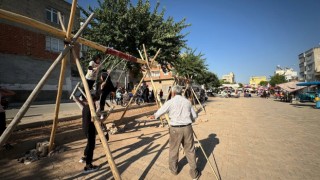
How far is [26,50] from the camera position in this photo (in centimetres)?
2084

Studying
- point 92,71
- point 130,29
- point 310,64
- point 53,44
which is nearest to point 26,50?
point 53,44

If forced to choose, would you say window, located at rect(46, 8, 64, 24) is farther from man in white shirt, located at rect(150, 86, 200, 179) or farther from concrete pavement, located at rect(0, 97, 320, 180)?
man in white shirt, located at rect(150, 86, 200, 179)

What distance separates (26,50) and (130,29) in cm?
1300

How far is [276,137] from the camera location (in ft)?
26.2

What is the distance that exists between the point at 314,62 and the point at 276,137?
66780 millimetres

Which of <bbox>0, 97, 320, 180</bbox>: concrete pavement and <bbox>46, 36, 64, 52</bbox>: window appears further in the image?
<bbox>46, 36, 64, 52</bbox>: window

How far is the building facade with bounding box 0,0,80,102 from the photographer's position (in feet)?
62.8

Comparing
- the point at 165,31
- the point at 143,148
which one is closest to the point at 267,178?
the point at 143,148

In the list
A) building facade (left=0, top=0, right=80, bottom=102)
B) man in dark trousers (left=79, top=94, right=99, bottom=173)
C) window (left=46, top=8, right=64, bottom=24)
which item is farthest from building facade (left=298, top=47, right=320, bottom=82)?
man in dark trousers (left=79, top=94, right=99, bottom=173)

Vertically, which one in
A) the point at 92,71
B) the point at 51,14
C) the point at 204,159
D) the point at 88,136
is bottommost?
the point at 204,159

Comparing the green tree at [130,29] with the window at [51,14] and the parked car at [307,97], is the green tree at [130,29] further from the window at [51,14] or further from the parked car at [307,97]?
the parked car at [307,97]

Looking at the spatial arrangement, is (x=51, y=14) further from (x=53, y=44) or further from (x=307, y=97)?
(x=307, y=97)

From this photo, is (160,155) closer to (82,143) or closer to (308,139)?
(82,143)

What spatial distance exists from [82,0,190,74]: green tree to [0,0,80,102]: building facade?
4116 mm
